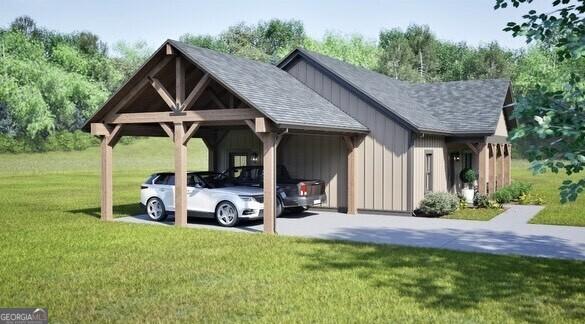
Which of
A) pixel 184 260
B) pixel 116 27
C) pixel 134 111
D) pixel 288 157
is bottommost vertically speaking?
pixel 184 260

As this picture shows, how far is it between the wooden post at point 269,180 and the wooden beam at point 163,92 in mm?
3119

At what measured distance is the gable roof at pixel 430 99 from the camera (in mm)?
19844

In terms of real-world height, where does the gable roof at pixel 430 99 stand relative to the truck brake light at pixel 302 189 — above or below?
above

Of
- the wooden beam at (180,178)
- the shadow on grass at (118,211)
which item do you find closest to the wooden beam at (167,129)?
the wooden beam at (180,178)

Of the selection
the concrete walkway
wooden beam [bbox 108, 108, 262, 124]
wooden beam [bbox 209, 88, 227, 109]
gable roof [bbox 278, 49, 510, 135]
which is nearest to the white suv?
the concrete walkway

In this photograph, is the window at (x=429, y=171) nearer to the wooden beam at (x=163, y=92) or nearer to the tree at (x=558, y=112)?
the wooden beam at (x=163, y=92)

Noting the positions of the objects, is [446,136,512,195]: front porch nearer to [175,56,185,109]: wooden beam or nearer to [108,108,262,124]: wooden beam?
[108,108,262,124]: wooden beam

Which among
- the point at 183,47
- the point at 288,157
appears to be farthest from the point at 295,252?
the point at 288,157

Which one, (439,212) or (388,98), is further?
(388,98)

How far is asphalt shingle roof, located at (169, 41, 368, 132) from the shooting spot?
1441cm

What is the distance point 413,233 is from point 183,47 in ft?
26.1

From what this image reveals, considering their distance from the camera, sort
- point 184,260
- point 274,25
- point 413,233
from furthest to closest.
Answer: point 274,25, point 413,233, point 184,260

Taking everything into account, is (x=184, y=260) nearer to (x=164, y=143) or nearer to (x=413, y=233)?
(x=413, y=233)

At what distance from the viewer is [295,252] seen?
37.9ft
